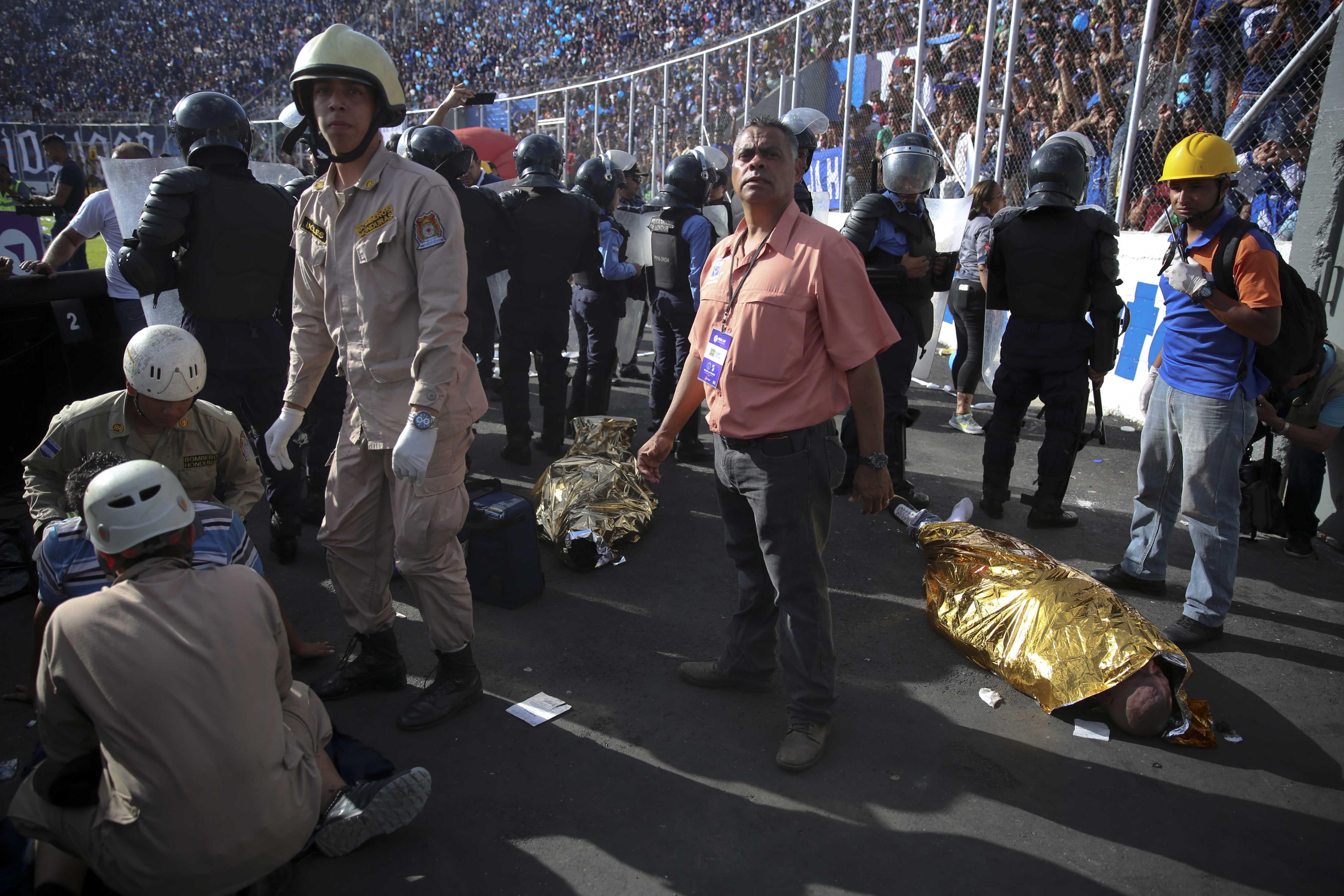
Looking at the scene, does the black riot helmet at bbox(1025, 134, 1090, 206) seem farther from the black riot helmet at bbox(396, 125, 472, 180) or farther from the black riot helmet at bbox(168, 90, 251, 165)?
the black riot helmet at bbox(168, 90, 251, 165)

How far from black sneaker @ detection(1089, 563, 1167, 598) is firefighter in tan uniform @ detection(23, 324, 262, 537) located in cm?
380

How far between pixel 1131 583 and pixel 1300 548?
4.28 feet

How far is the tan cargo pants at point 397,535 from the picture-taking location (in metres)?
2.80

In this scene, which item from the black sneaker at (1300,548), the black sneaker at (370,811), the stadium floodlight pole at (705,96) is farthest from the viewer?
the stadium floodlight pole at (705,96)

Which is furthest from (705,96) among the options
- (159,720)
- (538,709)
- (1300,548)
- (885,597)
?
(159,720)

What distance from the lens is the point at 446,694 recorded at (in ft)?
9.96

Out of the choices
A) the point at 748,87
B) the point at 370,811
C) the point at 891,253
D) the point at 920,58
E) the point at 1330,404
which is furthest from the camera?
the point at 748,87

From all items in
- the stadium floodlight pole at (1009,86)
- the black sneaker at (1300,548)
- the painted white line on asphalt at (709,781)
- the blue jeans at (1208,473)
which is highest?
the stadium floodlight pole at (1009,86)

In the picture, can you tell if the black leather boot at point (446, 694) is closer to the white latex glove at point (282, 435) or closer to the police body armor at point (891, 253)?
the white latex glove at point (282, 435)

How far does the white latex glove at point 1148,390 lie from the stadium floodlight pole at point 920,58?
21.5 feet

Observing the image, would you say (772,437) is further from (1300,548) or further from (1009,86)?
(1009,86)

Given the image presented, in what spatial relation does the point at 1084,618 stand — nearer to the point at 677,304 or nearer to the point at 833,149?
the point at 677,304

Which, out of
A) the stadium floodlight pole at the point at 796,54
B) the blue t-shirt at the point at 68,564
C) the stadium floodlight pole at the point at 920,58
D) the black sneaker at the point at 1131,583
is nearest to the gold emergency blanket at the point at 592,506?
the blue t-shirt at the point at 68,564

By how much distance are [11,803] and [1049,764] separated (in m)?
2.95
